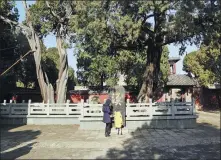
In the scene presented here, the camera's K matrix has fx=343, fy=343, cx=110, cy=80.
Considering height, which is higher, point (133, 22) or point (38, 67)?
point (133, 22)

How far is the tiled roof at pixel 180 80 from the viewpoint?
37.6m

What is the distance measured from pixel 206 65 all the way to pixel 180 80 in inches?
191

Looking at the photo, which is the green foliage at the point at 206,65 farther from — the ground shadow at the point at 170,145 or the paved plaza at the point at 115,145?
the paved plaza at the point at 115,145

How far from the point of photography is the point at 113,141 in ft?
42.4

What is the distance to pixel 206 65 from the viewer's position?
34.3 m

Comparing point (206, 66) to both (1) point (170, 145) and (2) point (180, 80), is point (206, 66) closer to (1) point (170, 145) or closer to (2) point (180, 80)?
(2) point (180, 80)

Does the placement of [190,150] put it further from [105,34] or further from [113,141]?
[105,34]

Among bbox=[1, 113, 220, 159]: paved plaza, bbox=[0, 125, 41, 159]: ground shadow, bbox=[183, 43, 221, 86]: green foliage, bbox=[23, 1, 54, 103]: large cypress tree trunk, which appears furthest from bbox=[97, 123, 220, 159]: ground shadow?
bbox=[183, 43, 221, 86]: green foliage

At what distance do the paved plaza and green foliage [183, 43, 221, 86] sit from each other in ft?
56.4

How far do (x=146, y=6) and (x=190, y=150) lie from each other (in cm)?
742

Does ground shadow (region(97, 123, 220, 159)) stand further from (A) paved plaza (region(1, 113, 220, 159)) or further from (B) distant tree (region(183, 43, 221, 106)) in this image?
(B) distant tree (region(183, 43, 221, 106))

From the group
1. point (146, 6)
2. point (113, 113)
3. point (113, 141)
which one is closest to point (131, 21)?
point (146, 6)

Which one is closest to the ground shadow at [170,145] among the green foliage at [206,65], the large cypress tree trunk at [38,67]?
the large cypress tree trunk at [38,67]

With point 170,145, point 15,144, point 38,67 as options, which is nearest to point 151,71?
point 38,67
